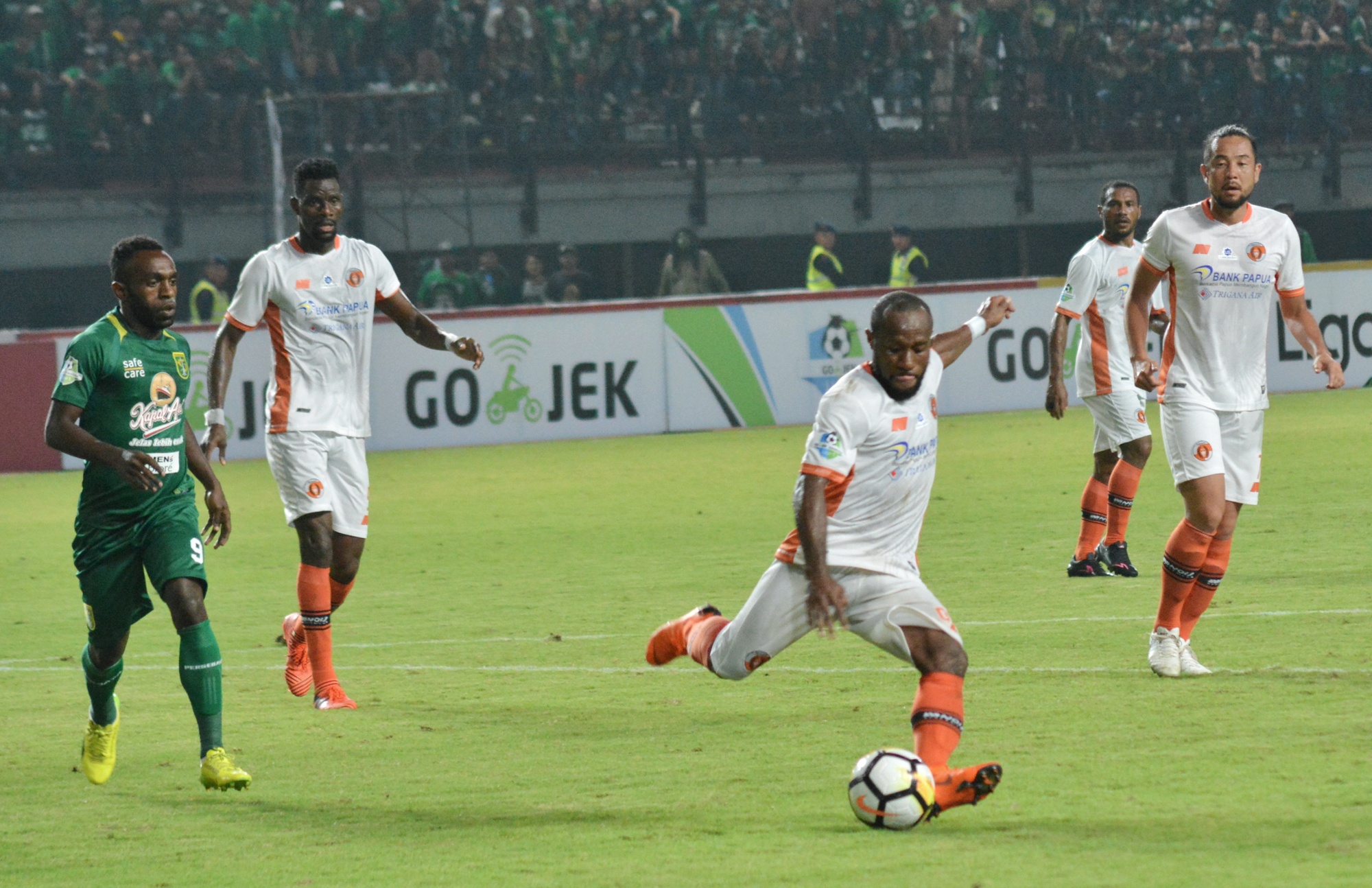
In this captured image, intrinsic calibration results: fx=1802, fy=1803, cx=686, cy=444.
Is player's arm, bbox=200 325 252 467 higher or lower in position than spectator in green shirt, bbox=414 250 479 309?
higher

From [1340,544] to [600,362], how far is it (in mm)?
11043

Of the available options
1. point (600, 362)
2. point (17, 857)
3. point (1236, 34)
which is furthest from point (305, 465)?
point (1236, 34)

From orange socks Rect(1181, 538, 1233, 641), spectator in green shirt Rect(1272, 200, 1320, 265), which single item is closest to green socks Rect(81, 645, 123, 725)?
orange socks Rect(1181, 538, 1233, 641)

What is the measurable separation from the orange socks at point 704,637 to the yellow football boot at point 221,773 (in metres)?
1.57

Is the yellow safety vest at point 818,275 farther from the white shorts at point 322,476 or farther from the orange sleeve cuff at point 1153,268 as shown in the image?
the white shorts at point 322,476

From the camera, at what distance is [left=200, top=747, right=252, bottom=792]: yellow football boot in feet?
19.4

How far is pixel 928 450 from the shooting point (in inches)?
224

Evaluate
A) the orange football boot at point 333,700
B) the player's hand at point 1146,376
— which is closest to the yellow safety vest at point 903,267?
the player's hand at point 1146,376

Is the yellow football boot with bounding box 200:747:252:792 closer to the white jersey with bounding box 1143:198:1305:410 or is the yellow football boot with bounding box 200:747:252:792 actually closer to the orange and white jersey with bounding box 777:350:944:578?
the orange and white jersey with bounding box 777:350:944:578

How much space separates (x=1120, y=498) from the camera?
1064 centimetres

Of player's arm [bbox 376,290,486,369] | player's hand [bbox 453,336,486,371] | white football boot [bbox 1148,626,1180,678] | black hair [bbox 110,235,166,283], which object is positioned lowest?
white football boot [bbox 1148,626,1180,678]

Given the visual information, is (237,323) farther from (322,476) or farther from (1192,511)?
(1192,511)

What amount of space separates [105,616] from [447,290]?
54.7 feet

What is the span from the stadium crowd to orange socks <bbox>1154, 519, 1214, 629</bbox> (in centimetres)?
1862
